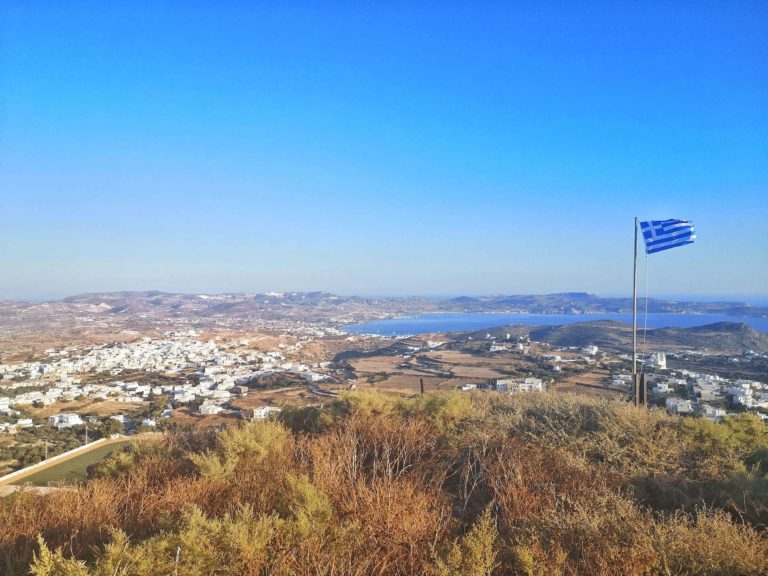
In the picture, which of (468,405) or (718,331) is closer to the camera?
(468,405)

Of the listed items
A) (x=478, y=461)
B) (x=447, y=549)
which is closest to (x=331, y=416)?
(x=478, y=461)

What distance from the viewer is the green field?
13.3 metres

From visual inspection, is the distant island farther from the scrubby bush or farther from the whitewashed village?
the scrubby bush

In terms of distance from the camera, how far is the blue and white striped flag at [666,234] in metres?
11.6

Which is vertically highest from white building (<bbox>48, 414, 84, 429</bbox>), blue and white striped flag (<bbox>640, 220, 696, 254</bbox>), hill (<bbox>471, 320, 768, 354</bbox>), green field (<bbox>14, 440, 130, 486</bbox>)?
blue and white striped flag (<bbox>640, 220, 696, 254</bbox>)

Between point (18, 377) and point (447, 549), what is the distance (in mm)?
38228

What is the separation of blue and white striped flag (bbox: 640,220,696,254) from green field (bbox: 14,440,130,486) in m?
15.9

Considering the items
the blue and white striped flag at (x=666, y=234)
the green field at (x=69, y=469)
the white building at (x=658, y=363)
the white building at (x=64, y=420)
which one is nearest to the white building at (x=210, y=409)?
the white building at (x=64, y=420)

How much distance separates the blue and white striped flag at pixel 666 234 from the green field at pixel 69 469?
52.0 feet

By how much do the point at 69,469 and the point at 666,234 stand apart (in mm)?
18423

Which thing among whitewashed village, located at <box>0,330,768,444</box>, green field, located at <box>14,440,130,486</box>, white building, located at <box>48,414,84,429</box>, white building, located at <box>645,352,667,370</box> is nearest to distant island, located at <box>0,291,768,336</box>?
whitewashed village, located at <box>0,330,768,444</box>

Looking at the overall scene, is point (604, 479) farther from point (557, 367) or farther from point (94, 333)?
point (94, 333)

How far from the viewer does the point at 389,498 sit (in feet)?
16.6

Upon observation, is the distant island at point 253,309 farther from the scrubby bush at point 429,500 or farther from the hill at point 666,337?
the scrubby bush at point 429,500
